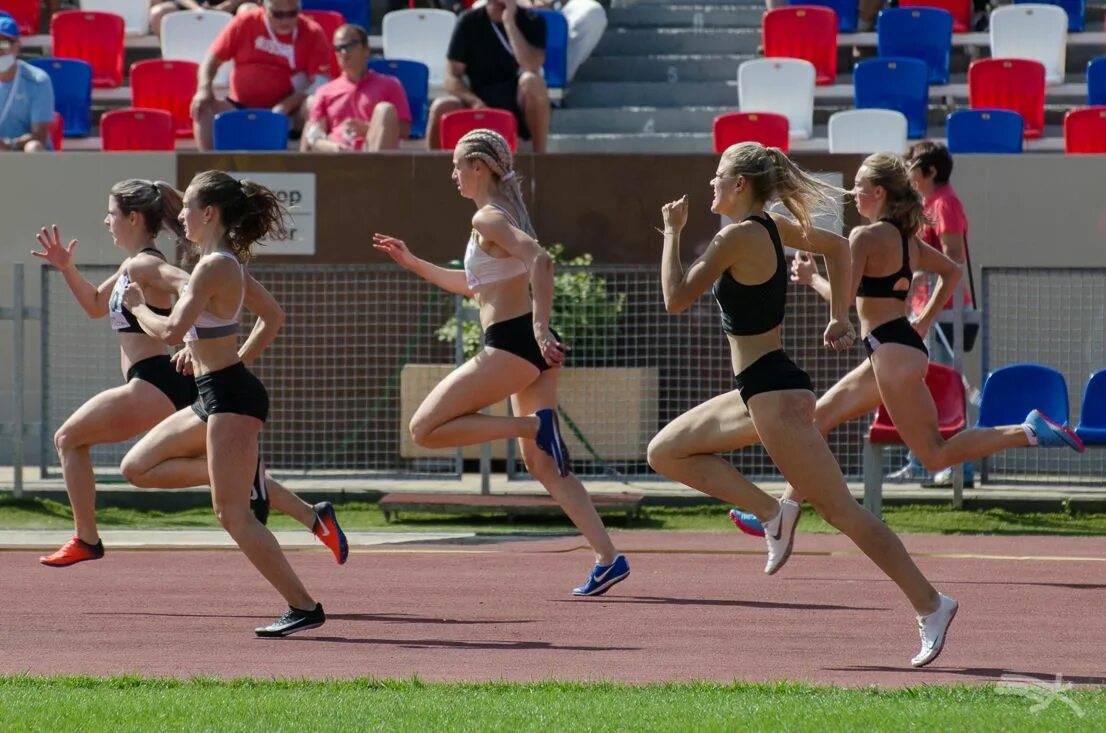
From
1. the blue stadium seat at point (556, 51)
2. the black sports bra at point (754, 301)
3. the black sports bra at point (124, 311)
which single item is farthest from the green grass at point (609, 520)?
the blue stadium seat at point (556, 51)

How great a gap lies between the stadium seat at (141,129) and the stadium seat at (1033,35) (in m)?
7.87

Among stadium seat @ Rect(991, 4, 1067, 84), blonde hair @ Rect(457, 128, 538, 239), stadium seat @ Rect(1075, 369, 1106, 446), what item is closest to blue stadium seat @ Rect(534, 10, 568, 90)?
stadium seat @ Rect(991, 4, 1067, 84)

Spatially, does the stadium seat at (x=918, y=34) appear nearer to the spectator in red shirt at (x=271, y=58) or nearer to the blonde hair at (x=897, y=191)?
the spectator in red shirt at (x=271, y=58)

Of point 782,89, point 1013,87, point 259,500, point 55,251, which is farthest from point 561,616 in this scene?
point 1013,87

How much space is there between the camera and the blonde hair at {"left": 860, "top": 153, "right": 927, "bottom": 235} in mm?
8320

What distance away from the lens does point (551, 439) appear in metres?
8.00

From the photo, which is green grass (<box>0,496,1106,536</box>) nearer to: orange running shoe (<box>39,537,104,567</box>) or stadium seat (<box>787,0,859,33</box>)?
orange running shoe (<box>39,537,104,567</box>)

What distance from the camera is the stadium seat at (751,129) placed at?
14.5 metres

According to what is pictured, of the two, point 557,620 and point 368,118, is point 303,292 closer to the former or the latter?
point 368,118

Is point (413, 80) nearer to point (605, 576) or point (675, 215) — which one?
point (605, 576)

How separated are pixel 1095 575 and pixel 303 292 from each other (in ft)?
22.1

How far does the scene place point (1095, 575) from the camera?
8.83 m

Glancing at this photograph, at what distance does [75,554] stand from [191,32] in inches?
377

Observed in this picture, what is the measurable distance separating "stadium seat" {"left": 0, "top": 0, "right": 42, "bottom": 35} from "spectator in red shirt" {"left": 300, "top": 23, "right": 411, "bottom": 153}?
489cm
